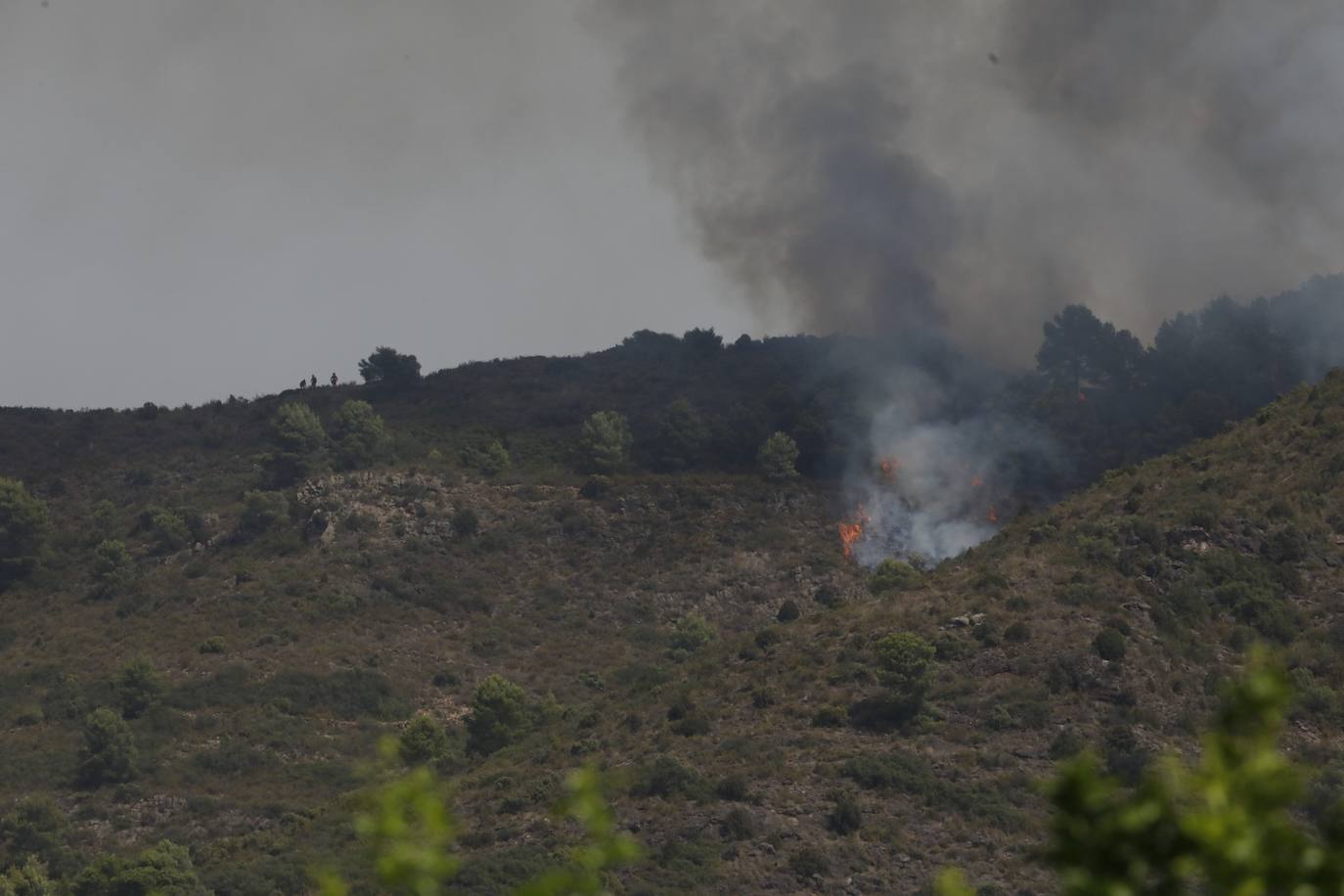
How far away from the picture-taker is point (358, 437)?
470 ft

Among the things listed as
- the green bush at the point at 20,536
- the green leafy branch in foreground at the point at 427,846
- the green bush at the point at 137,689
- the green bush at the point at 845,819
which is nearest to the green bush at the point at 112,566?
the green bush at the point at 20,536

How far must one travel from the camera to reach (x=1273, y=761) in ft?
27.7

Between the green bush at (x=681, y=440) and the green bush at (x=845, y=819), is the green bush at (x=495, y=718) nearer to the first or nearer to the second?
the green bush at (x=845, y=819)

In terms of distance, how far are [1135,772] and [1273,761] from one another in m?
59.1

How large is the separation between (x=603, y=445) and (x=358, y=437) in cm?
2015

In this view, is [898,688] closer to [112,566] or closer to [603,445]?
[112,566]

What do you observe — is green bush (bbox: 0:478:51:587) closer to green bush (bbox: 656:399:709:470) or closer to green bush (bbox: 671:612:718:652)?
green bush (bbox: 671:612:718:652)

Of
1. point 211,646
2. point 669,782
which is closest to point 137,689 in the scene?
point 211,646

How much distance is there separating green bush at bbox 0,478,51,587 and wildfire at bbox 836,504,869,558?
196 ft

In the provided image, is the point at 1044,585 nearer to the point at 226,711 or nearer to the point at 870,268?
the point at 226,711

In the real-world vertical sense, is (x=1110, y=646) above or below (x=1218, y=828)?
below

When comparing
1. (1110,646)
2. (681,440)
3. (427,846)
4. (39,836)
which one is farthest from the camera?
(681,440)

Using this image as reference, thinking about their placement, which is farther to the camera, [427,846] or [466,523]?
[466,523]

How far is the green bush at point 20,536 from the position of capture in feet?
424
